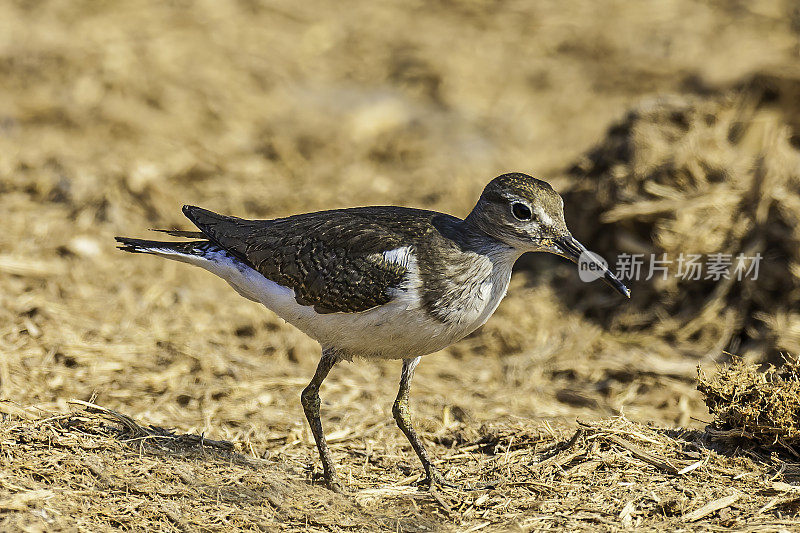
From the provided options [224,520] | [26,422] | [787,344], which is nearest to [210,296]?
[26,422]

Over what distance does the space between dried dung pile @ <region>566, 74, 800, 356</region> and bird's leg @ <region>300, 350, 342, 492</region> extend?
450cm

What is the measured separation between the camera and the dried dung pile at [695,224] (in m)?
9.37

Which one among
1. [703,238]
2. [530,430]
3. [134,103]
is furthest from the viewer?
[134,103]

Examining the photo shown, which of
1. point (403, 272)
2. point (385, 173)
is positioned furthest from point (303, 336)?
point (385, 173)

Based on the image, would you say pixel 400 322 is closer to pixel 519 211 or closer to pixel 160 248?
pixel 519 211

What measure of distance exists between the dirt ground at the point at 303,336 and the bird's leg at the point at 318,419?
14cm

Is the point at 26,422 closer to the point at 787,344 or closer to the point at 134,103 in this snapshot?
the point at 787,344

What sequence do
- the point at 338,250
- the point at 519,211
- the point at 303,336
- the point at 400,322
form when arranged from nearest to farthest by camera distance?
the point at 400,322 < the point at 519,211 < the point at 338,250 < the point at 303,336

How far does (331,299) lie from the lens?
6113mm

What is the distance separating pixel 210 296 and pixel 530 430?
14.2ft

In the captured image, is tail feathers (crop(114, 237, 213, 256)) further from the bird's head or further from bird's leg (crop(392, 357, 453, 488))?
the bird's head

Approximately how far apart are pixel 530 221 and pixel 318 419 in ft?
6.64

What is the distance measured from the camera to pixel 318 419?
6.42 metres

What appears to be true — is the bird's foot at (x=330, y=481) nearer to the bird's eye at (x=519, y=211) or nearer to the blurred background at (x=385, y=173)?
the blurred background at (x=385, y=173)
